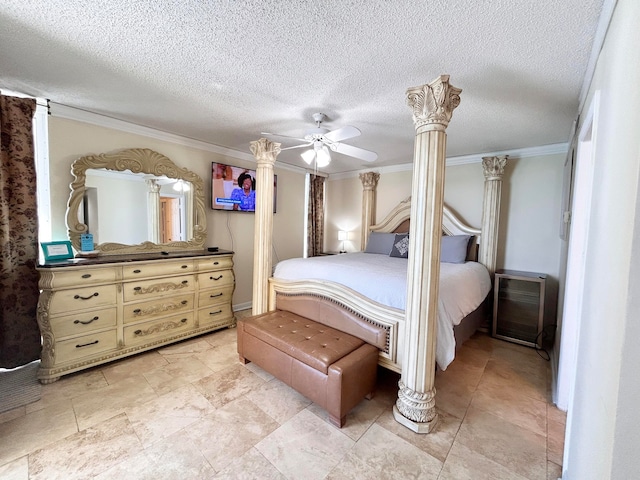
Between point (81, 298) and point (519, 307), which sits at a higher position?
point (81, 298)

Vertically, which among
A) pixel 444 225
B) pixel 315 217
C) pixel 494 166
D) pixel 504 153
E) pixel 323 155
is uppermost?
pixel 504 153

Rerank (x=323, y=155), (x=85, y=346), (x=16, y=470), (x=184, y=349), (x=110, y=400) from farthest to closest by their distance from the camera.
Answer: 1. (x=184, y=349)
2. (x=323, y=155)
3. (x=85, y=346)
4. (x=110, y=400)
5. (x=16, y=470)

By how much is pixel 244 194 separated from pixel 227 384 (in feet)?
8.55

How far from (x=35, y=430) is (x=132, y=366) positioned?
0.76 meters

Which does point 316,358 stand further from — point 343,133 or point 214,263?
point 214,263

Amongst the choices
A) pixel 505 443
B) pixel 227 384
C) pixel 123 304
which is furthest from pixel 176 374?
pixel 505 443

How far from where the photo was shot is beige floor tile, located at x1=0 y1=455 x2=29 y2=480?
1358mm

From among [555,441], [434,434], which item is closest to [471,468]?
[434,434]

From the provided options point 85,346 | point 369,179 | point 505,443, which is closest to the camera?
point 505,443

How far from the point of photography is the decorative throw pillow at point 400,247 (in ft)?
11.9

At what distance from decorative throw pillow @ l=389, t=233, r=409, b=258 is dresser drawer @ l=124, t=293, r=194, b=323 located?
2.69 meters

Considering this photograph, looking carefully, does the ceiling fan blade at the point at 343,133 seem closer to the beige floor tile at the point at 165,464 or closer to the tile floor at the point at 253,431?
the tile floor at the point at 253,431

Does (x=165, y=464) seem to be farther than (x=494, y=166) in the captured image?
No

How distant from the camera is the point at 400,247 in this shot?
145 inches
